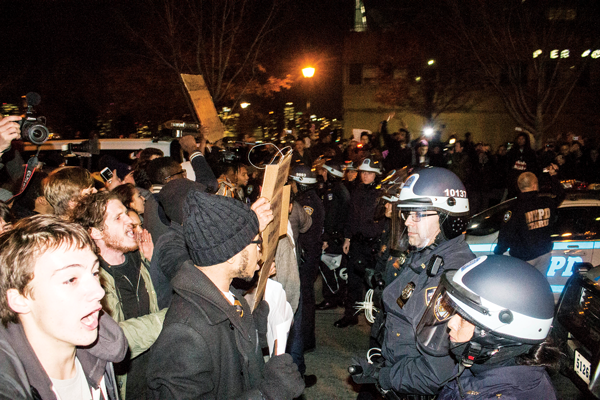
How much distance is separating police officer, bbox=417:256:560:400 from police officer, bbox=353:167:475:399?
0.22m

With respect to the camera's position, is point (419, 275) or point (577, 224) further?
point (577, 224)

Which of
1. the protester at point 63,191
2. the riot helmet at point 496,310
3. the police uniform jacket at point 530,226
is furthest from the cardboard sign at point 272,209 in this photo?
the police uniform jacket at point 530,226

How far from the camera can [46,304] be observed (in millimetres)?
1739

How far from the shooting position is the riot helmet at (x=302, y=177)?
6258 millimetres

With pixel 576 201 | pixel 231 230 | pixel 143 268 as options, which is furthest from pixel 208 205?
pixel 576 201

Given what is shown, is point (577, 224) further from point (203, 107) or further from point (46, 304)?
point (46, 304)

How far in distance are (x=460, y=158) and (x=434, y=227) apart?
10.7 metres

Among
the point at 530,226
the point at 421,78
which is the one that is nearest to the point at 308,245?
the point at 530,226

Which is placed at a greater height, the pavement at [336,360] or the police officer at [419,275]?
the police officer at [419,275]

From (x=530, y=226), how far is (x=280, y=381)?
188 inches

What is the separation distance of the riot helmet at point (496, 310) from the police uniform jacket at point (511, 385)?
8 cm

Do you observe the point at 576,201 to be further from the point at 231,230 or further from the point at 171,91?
the point at 171,91

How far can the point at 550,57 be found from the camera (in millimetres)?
16344

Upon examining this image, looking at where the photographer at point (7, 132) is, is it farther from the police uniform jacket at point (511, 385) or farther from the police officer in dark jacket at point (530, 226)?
the police officer in dark jacket at point (530, 226)
